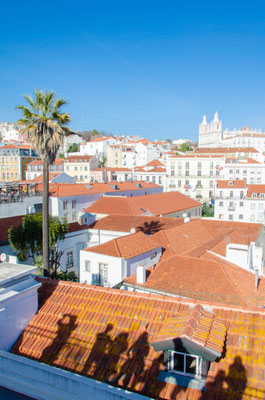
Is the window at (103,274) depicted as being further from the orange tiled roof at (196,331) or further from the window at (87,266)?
the orange tiled roof at (196,331)

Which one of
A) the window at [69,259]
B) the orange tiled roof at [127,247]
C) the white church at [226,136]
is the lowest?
the window at [69,259]

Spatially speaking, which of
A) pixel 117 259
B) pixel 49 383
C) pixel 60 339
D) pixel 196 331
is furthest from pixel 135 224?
pixel 49 383

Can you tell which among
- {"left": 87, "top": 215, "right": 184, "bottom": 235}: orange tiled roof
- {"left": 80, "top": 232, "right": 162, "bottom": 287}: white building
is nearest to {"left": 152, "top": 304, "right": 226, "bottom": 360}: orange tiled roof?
{"left": 80, "top": 232, "right": 162, "bottom": 287}: white building

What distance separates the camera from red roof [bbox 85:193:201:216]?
33.0 m

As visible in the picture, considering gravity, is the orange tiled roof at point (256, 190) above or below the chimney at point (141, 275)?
above

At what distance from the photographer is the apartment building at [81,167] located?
232 feet

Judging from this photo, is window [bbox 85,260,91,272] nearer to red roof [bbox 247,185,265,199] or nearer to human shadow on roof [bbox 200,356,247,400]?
human shadow on roof [bbox 200,356,247,400]

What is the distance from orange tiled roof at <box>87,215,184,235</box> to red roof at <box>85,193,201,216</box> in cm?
618

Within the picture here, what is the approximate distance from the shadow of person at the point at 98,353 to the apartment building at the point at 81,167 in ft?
215

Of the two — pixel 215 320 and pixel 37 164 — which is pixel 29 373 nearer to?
pixel 215 320

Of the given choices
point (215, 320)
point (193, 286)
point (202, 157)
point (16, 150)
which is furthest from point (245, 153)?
point (215, 320)

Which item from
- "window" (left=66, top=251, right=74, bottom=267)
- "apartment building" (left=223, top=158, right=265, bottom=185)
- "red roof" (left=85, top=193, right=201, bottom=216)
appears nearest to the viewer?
"window" (left=66, top=251, right=74, bottom=267)

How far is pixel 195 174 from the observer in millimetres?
64312

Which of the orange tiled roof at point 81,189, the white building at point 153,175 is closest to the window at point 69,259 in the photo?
→ the orange tiled roof at point 81,189
